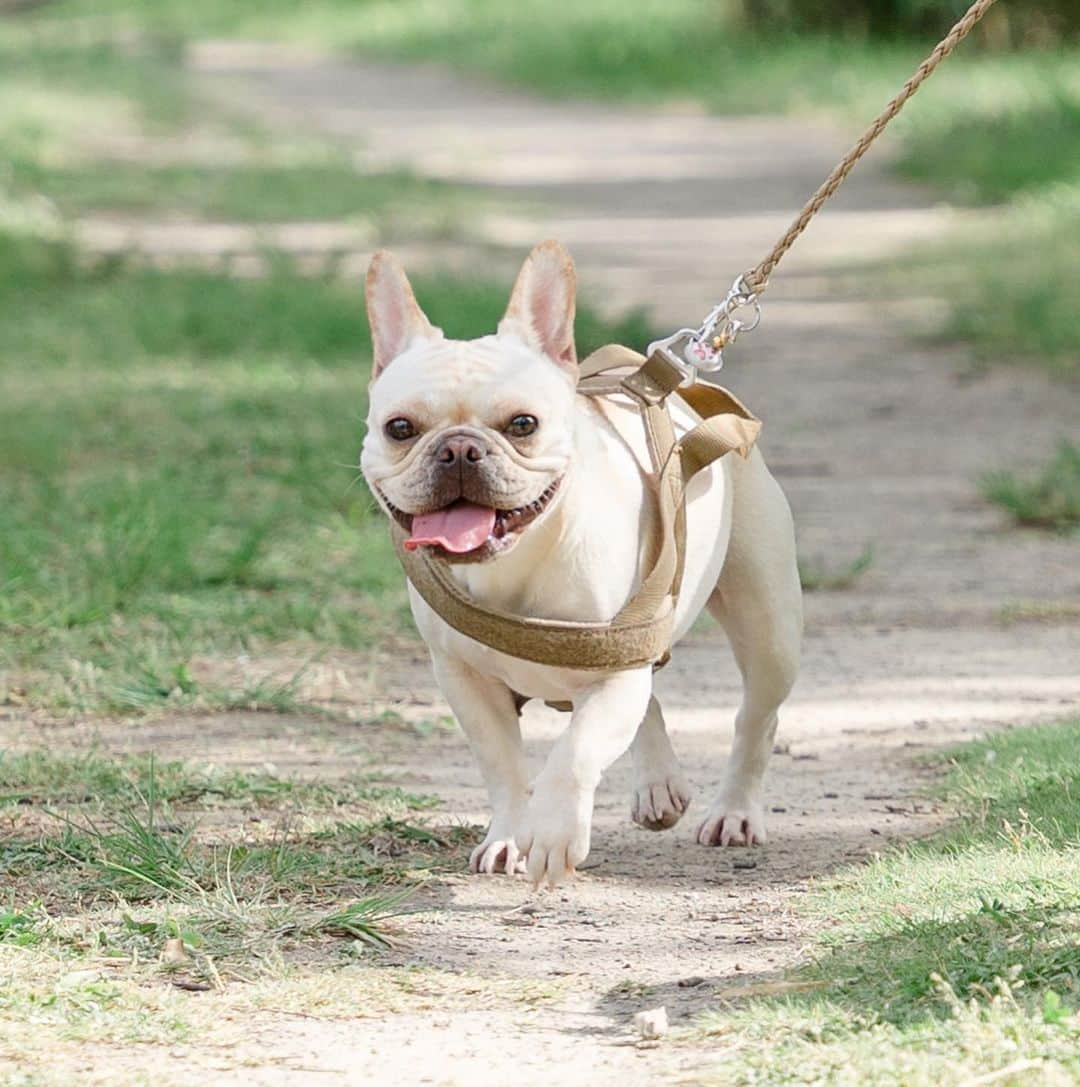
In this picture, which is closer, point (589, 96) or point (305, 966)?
point (305, 966)

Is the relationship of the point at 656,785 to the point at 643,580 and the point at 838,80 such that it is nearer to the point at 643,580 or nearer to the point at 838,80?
the point at 643,580

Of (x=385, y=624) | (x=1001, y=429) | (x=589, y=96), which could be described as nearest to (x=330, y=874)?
(x=385, y=624)

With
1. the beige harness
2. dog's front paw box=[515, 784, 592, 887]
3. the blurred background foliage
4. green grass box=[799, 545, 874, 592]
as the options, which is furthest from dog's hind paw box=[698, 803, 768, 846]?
→ green grass box=[799, 545, 874, 592]

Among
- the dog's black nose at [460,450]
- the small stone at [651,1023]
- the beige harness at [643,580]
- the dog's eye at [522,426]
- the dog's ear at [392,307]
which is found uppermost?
the dog's ear at [392,307]

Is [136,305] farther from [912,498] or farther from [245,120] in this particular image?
[245,120]

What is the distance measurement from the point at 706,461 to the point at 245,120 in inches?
688

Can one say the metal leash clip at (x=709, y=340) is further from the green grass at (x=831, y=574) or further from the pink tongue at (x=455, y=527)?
the green grass at (x=831, y=574)

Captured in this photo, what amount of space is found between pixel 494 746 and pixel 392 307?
855 millimetres

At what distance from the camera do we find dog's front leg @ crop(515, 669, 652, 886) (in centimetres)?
388

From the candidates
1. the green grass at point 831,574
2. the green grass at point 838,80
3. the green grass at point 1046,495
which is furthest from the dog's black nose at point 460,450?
the green grass at point 838,80

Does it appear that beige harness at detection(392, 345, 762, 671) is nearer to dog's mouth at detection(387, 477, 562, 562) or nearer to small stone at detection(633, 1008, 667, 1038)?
dog's mouth at detection(387, 477, 562, 562)

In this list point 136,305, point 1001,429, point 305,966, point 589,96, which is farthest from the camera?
point 589,96

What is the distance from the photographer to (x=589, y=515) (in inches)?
156

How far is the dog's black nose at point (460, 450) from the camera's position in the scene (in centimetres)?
369
